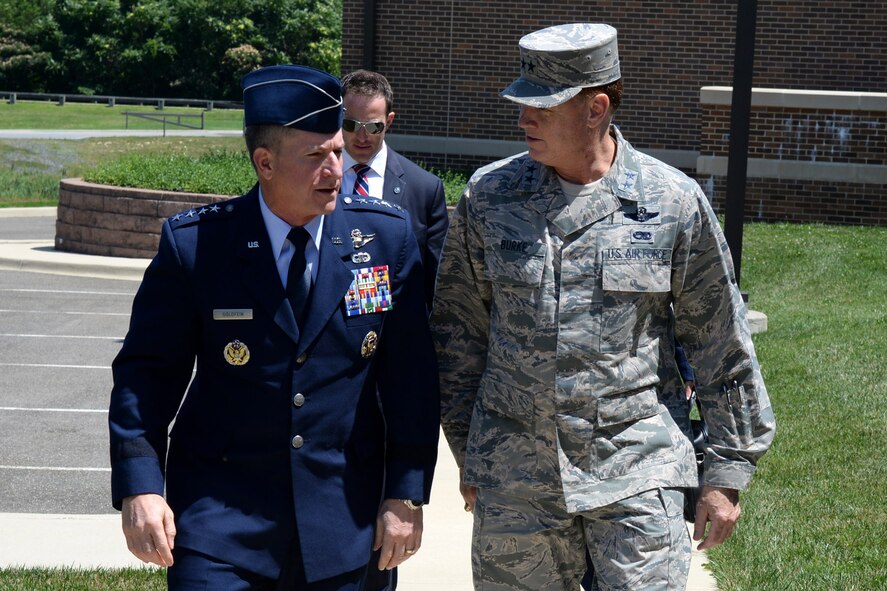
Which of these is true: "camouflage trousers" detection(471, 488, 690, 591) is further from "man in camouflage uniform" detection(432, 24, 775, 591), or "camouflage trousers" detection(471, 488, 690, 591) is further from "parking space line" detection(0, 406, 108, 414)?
"parking space line" detection(0, 406, 108, 414)

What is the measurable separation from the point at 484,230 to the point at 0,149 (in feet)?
130

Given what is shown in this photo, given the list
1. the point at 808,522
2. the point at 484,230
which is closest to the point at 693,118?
the point at 808,522

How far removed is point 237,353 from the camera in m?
3.30

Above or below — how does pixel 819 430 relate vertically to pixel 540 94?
below

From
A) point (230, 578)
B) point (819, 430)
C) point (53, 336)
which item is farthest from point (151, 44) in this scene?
point (230, 578)

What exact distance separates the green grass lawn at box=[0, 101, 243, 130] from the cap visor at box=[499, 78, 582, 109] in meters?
51.3

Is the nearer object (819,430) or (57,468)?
(57,468)

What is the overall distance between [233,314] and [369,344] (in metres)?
0.38

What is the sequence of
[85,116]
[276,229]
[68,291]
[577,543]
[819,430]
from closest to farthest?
[276,229] → [577,543] → [819,430] → [68,291] → [85,116]

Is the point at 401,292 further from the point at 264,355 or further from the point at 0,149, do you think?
the point at 0,149

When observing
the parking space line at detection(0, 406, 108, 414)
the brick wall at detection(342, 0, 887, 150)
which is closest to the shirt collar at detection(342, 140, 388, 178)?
the parking space line at detection(0, 406, 108, 414)

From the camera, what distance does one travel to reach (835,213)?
17938 mm

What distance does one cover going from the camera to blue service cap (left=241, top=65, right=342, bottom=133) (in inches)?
130

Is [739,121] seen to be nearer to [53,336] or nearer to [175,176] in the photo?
[53,336]
